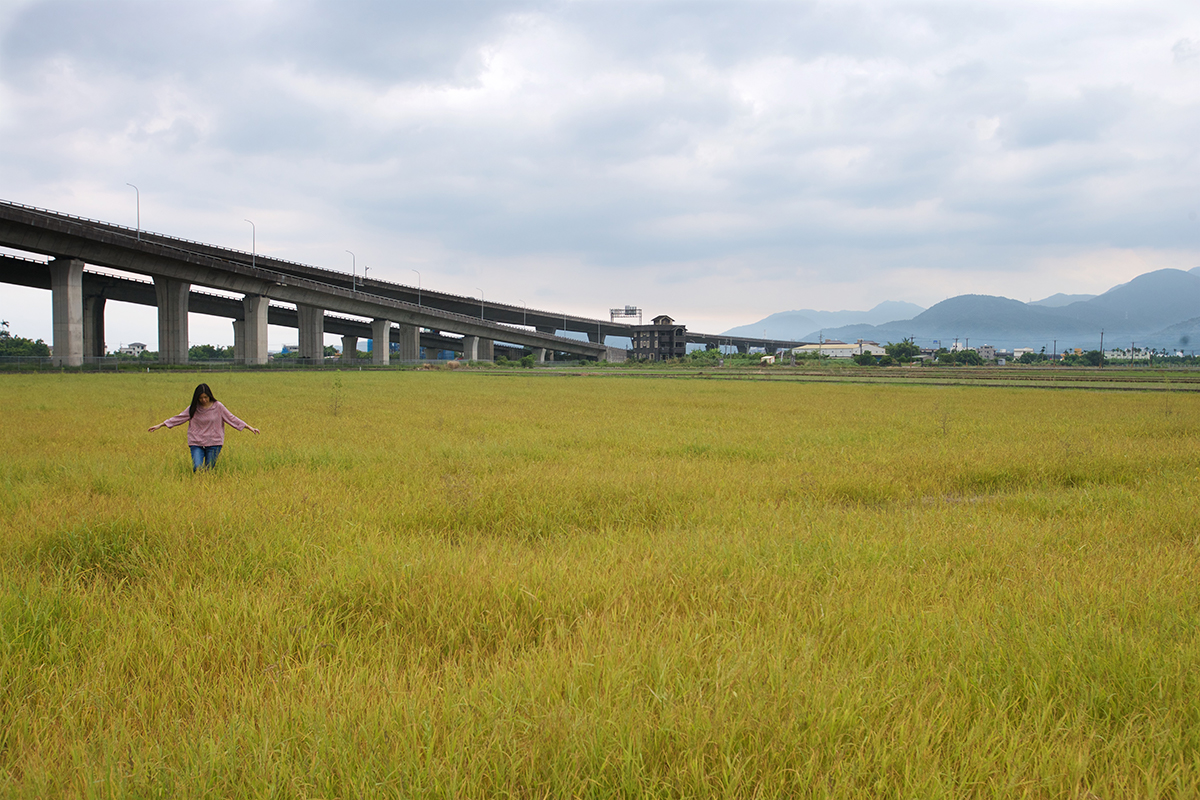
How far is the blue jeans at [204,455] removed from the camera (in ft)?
28.0

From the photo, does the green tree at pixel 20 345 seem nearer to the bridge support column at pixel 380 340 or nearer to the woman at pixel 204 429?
the bridge support column at pixel 380 340

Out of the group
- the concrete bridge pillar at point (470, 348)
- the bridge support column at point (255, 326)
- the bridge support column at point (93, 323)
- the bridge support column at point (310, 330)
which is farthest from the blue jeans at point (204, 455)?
the concrete bridge pillar at point (470, 348)

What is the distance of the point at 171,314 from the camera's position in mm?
60688

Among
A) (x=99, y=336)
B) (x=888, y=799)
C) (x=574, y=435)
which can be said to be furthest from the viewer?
(x=99, y=336)

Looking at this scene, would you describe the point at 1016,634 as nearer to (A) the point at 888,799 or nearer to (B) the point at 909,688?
(B) the point at 909,688

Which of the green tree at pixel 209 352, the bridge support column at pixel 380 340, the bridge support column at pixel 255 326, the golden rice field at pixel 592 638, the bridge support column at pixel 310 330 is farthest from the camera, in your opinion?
the green tree at pixel 209 352

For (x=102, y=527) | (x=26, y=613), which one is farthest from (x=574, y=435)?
(x=26, y=613)

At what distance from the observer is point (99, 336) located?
2953 inches

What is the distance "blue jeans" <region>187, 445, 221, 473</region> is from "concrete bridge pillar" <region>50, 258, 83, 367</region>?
5656cm

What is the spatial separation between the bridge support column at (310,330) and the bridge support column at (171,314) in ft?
53.1

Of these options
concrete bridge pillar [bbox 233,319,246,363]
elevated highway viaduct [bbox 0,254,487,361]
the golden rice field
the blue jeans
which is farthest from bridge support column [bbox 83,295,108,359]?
the golden rice field

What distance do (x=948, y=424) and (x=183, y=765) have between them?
17.2m

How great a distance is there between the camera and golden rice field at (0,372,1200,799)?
234 cm

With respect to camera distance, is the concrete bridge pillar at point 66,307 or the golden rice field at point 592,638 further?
the concrete bridge pillar at point 66,307
